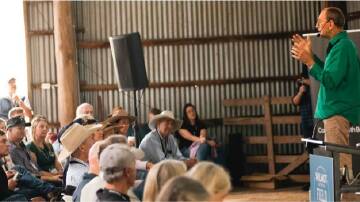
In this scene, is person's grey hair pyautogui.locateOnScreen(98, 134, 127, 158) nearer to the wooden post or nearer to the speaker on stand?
the speaker on stand

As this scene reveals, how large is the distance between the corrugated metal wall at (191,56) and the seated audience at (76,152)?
6.29 meters

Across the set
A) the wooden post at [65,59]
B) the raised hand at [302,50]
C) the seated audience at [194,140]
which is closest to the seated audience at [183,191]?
the raised hand at [302,50]

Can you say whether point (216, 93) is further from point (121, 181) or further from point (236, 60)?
point (121, 181)

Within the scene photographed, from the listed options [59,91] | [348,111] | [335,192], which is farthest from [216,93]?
[335,192]

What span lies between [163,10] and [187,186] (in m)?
9.96

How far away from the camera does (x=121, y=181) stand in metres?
4.06

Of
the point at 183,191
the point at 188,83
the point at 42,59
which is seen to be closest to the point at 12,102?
the point at 42,59

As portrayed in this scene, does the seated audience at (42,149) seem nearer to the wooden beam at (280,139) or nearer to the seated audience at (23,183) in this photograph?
the seated audience at (23,183)

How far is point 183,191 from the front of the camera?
2707mm

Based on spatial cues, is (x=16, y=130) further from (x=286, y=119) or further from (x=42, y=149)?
(x=286, y=119)

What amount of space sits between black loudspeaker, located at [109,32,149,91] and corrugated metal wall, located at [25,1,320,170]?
3.09 meters

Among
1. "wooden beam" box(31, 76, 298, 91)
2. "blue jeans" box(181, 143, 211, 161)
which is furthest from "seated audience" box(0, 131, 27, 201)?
"wooden beam" box(31, 76, 298, 91)

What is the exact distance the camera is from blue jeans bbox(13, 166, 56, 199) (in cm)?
655

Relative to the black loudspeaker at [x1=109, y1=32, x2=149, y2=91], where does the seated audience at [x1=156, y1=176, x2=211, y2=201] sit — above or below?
below
